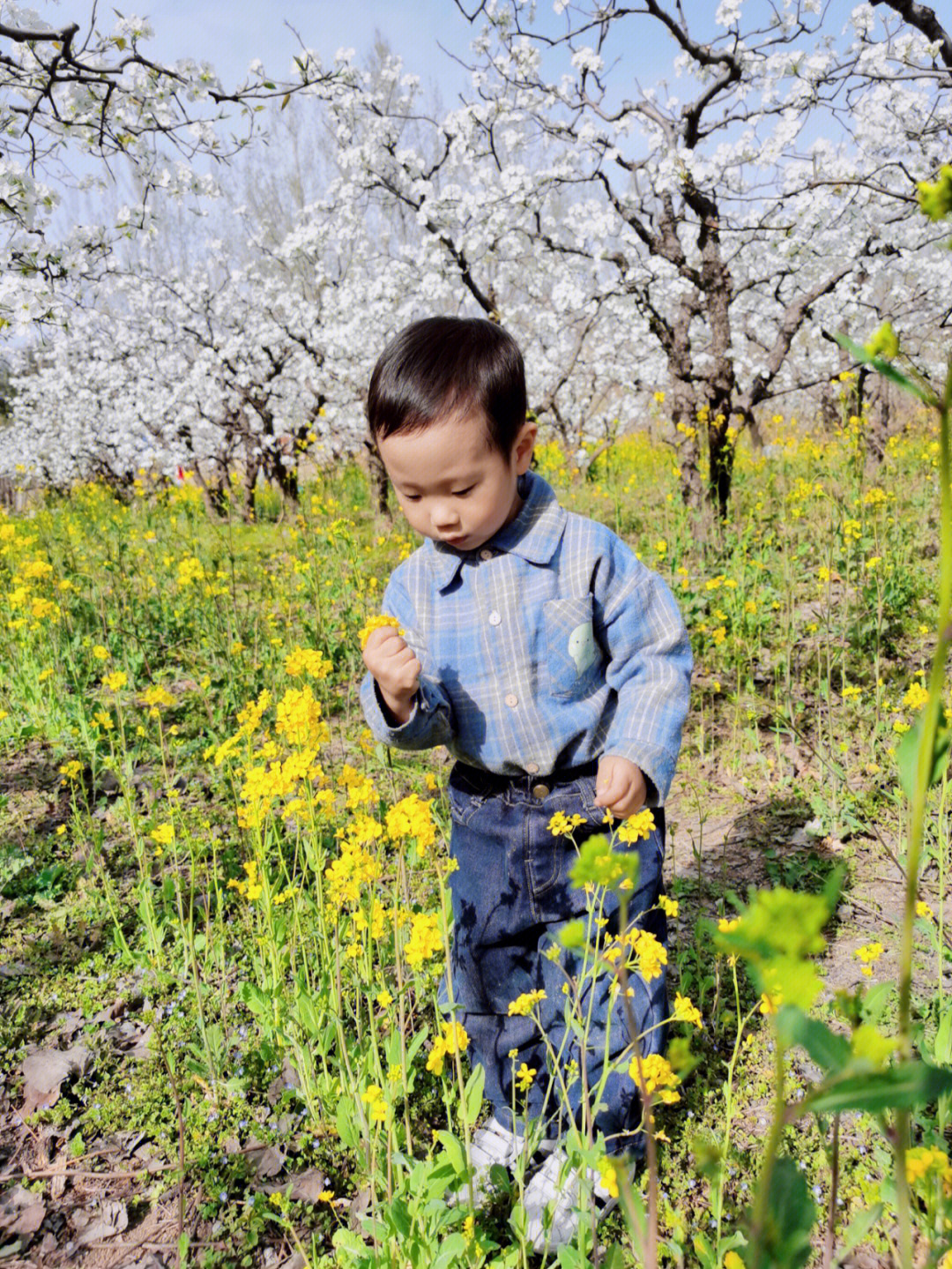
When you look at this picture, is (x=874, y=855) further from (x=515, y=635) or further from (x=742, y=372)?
(x=742, y=372)

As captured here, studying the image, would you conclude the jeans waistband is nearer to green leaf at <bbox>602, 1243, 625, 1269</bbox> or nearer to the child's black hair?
the child's black hair

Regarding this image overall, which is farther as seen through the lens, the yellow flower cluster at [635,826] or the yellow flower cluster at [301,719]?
the yellow flower cluster at [301,719]

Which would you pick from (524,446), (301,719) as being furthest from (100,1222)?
(524,446)

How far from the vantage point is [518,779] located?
5.41 feet

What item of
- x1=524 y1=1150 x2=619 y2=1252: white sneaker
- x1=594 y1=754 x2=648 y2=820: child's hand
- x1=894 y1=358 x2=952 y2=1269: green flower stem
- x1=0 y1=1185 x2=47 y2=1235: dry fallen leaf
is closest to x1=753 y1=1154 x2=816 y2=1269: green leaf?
x1=894 y1=358 x2=952 y2=1269: green flower stem

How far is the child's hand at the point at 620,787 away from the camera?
1.39 meters

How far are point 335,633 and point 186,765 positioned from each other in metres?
1.29

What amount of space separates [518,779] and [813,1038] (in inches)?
50.7

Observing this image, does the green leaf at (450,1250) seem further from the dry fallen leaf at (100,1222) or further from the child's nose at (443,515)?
the child's nose at (443,515)

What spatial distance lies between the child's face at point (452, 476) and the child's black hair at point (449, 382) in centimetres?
2

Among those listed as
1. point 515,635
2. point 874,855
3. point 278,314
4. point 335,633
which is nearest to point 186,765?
point 335,633

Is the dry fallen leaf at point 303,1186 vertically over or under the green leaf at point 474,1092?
under

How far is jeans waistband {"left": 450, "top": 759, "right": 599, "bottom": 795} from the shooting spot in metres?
1.62

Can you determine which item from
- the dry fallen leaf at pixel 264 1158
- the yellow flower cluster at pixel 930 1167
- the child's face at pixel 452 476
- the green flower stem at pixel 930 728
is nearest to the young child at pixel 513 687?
the child's face at pixel 452 476
